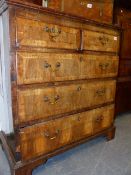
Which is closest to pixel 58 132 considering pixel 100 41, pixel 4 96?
pixel 4 96

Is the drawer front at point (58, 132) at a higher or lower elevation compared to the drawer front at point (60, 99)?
lower

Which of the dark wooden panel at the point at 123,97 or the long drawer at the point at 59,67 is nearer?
the long drawer at the point at 59,67

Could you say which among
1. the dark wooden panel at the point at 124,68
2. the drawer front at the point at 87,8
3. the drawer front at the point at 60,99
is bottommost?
the drawer front at the point at 60,99

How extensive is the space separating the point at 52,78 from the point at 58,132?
0.44 meters

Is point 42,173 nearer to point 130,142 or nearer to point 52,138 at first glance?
point 52,138

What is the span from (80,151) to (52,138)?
0.48 meters

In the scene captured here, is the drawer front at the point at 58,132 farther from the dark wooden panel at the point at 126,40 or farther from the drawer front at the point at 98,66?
the dark wooden panel at the point at 126,40

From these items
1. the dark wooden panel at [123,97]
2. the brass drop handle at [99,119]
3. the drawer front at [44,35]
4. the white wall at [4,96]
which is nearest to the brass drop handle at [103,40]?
the drawer front at [44,35]

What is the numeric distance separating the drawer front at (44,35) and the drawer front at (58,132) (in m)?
0.57

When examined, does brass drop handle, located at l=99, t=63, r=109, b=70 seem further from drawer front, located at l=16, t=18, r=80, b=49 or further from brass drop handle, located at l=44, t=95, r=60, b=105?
brass drop handle, located at l=44, t=95, r=60, b=105

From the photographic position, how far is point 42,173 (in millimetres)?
1352

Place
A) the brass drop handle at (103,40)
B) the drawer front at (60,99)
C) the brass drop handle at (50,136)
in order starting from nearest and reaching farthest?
1. the drawer front at (60,99)
2. the brass drop handle at (50,136)
3. the brass drop handle at (103,40)

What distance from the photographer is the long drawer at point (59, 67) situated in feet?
3.59

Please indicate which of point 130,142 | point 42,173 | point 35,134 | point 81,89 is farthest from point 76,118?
point 130,142
